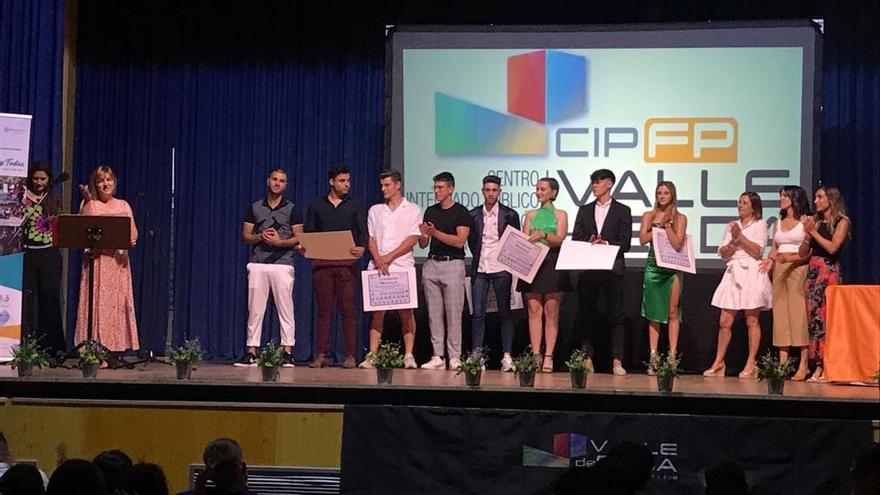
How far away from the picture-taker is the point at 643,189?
11258mm

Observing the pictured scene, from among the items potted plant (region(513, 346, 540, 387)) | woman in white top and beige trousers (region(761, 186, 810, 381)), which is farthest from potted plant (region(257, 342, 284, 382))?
woman in white top and beige trousers (region(761, 186, 810, 381))

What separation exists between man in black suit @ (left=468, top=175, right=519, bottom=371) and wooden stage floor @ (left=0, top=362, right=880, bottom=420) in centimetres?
139

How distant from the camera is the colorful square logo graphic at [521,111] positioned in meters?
11.4

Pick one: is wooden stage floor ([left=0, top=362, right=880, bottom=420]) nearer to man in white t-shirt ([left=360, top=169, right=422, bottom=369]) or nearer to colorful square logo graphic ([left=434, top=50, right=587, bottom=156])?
man in white t-shirt ([left=360, top=169, right=422, bottom=369])

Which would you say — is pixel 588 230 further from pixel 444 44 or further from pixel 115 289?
pixel 115 289

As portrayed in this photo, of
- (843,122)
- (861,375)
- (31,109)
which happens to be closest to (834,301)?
(861,375)

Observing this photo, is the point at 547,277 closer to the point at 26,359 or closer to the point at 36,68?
the point at 26,359

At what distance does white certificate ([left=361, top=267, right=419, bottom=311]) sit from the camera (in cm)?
974

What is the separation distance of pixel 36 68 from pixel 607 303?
5688mm

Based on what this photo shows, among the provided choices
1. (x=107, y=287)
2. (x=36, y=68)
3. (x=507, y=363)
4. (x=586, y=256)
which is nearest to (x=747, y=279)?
(x=586, y=256)

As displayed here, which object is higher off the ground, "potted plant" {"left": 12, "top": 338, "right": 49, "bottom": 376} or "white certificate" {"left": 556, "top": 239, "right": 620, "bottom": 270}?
"white certificate" {"left": 556, "top": 239, "right": 620, "bottom": 270}

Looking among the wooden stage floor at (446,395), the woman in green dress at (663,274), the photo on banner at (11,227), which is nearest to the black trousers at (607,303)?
the woman in green dress at (663,274)

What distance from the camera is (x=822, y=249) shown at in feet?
31.1

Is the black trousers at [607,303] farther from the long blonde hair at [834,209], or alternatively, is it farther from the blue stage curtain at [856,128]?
the blue stage curtain at [856,128]
